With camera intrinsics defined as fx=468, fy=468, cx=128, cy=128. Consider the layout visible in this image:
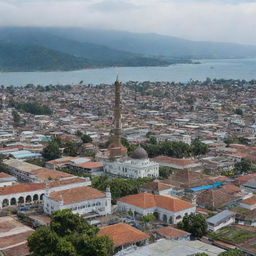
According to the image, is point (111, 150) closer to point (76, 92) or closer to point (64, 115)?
point (64, 115)

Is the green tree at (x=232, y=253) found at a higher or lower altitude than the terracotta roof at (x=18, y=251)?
higher

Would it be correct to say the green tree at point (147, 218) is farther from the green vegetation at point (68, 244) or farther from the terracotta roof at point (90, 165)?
the terracotta roof at point (90, 165)

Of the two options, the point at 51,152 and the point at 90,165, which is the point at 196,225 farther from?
the point at 51,152

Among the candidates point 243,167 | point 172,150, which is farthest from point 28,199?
point 243,167

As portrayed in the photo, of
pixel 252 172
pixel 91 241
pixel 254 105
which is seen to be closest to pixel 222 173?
pixel 252 172

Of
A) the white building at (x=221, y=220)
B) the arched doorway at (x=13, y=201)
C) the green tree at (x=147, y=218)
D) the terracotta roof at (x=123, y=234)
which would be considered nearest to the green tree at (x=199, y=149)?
the white building at (x=221, y=220)

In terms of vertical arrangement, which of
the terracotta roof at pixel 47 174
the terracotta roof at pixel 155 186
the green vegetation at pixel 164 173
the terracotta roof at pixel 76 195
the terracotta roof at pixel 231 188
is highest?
the terracotta roof at pixel 76 195

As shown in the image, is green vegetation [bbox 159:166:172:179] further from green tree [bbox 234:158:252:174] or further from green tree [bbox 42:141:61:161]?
green tree [bbox 42:141:61:161]
